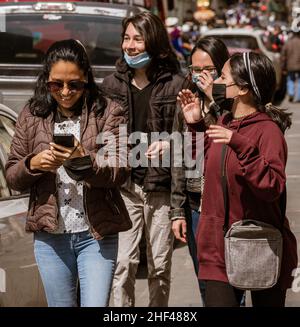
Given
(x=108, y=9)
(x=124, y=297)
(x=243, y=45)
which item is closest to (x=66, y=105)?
(x=124, y=297)

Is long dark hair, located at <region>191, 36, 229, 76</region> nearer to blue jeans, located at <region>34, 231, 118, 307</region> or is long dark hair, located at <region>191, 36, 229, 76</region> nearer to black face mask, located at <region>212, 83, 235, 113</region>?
black face mask, located at <region>212, 83, 235, 113</region>

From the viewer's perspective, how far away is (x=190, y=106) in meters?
5.30

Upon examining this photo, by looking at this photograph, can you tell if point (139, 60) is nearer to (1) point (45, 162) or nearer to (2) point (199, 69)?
(2) point (199, 69)

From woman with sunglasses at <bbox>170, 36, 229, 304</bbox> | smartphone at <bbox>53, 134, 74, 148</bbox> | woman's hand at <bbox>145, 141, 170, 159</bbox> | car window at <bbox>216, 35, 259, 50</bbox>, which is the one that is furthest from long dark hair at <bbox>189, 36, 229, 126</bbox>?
car window at <bbox>216, 35, 259, 50</bbox>

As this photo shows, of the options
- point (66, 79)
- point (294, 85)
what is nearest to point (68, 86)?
point (66, 79)

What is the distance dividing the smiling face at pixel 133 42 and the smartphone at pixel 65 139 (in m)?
1.72

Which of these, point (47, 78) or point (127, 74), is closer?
point (47, 78)

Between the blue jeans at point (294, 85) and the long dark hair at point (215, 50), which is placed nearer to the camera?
the long dark hair at point (215, 50)

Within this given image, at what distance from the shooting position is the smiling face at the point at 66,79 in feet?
15.9

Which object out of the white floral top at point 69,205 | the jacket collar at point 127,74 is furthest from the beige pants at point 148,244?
the white floral top at point 69,205

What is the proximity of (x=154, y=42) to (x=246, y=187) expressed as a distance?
1.78 metres

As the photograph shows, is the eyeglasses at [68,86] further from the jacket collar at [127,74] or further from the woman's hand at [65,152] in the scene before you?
the jacket collar at [127,74]

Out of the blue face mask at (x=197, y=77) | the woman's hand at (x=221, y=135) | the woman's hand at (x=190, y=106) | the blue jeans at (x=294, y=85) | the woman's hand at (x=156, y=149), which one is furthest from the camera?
the blue jeans at (x=294, y=85)
